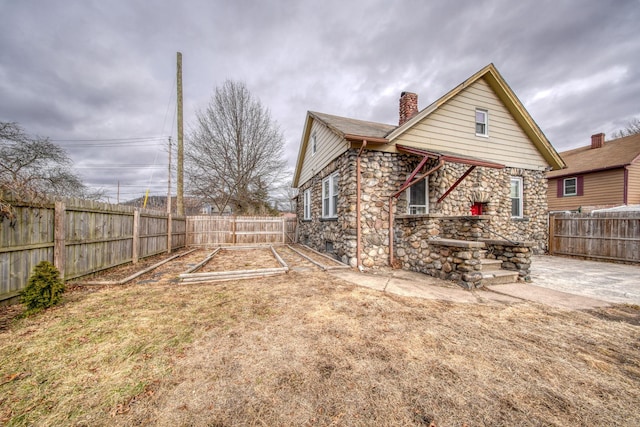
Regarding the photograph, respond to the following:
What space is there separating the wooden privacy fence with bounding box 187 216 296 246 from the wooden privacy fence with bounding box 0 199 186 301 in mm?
4784

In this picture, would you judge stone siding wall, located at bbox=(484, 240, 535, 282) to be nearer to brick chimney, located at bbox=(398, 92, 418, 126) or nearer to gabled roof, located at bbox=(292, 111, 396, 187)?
gabled roof, located at bbox=(292, 111, 396, 187)

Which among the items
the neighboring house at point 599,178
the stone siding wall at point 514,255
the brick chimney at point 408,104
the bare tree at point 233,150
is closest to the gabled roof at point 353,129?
the brick chimney at point 408,104

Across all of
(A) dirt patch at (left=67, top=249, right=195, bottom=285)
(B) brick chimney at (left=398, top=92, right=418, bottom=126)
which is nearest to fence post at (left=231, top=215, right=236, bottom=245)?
(A) dirt patch at (left=67, top=249, right=195, bottom=285)

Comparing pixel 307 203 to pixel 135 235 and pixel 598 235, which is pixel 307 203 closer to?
pixel 135 235

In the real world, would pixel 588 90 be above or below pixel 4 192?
above

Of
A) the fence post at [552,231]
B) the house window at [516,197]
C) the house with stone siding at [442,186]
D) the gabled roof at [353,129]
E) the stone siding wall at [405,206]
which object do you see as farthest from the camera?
the fence post at [552,231]

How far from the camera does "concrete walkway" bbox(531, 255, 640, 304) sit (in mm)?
4535

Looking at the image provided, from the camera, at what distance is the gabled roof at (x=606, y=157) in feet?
45.0

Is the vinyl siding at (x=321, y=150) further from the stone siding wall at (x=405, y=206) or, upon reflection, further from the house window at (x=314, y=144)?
the stone siding wall at (x=405, y=206)

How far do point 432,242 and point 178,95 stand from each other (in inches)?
538

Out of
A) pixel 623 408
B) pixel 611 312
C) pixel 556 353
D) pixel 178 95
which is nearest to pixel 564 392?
pixel 623 408

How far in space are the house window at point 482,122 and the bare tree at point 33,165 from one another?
12087 mm

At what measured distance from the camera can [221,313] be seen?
137 inches

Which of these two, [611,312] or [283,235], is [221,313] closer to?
[611,312]
